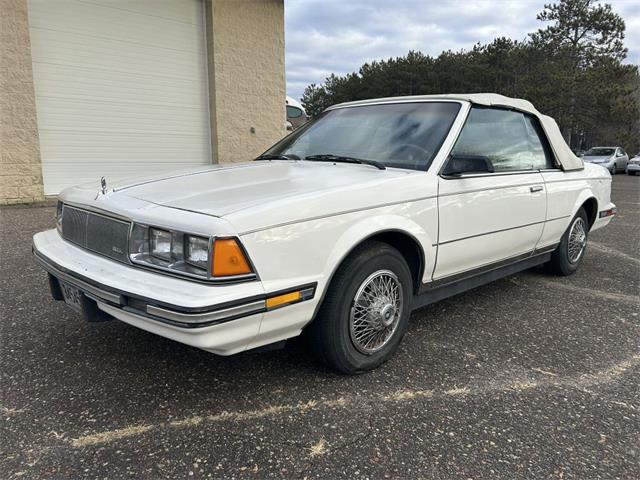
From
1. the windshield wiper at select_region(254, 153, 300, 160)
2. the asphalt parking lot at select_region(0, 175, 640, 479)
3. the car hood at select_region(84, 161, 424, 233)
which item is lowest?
the asphalt parking lot at select_region(0, 175, 640, 479)

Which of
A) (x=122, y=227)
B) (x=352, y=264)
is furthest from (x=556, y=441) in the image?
(x=122, y=227)

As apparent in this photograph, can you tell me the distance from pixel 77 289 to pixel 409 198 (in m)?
1.81

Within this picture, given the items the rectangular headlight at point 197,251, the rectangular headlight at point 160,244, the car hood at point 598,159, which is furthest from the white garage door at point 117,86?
the car hood at point 598,159

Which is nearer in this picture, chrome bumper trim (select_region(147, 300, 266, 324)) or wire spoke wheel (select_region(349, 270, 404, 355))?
chrome bumper trim (select_region(147, 300, 266, 324))

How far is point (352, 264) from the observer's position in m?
2.55

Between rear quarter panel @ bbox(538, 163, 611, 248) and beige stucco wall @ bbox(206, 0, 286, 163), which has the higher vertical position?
beige stucco wall @ bbox(206, 0, 286, 163)

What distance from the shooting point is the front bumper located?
2021mm

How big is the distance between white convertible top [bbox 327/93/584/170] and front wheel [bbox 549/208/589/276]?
0.53m

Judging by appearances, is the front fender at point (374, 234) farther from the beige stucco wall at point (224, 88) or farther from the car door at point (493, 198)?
the beige stucco wall at point (224, 88)

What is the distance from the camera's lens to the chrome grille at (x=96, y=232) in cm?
240

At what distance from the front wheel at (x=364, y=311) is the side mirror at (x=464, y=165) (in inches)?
26.2

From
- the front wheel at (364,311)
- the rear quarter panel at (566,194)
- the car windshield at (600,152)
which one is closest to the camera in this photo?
the front wheel at (364,311)

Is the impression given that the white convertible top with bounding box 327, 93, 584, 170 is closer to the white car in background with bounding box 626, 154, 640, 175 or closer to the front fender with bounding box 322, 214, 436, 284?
the front fender with bounding box 322, 214, 436, 284

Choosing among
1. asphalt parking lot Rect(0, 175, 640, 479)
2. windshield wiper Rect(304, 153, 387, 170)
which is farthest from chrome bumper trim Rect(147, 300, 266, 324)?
windshield wiper Rect(304, 153, 387, 170)
